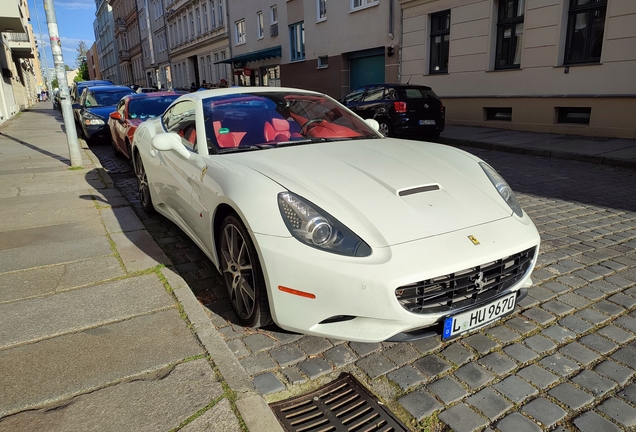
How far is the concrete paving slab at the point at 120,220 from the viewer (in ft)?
16.0

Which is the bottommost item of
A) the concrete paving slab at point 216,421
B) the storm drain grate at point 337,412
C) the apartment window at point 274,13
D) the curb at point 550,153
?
the storm drain grate at point 337,412

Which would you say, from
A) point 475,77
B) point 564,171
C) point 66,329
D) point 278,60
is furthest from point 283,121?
point 278,60

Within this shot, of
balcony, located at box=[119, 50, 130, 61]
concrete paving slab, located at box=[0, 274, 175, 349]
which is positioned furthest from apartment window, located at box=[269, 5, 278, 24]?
balcony, located at box=[119, 50, 130, 61]

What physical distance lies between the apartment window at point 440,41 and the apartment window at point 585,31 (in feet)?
14.0

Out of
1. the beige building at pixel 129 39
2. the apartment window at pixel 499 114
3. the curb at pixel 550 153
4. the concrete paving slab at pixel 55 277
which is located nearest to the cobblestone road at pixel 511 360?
the concrete paving slab at pixel 55 277

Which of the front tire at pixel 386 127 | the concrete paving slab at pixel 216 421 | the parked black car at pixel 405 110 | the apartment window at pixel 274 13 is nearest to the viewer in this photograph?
the concrete paving slab at pixel 216 421

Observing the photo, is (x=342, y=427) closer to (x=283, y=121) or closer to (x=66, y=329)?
(x=66, y=329)

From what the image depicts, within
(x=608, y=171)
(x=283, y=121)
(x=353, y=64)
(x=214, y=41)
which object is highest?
(x=214, y=41)

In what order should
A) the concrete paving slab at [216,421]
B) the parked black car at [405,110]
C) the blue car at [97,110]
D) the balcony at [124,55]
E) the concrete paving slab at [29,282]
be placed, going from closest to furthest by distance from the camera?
the concrete paving slab at [216,421]
the concrete paving slab at [29,282]
the parked black car at [405,110]
the blue car at [97,110]
the balcony at [124,55]

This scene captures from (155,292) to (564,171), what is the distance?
24.8 ft

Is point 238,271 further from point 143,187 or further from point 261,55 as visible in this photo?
point 261,55

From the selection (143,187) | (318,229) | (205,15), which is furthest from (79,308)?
(205,15)

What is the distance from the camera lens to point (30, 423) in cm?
203

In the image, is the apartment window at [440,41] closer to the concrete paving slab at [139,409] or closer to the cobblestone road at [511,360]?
the cobblestone road at [511,360]
